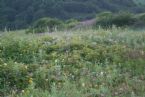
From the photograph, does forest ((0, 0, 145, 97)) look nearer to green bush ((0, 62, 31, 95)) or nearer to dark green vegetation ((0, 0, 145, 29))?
green bush ((0, 62, 31, 95))

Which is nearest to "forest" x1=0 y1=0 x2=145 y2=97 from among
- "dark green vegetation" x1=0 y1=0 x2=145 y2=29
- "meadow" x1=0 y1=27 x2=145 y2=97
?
"meadow" x1=0 y1=27 x2=145 y2=97

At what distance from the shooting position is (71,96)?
27.6 feet

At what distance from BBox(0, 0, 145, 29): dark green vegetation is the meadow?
33295 mm

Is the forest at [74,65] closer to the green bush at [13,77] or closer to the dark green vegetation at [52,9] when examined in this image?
the green bush at [13,77]

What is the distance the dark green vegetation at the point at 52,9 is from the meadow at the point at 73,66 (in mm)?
33295

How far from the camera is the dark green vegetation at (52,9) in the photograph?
51.0 metres

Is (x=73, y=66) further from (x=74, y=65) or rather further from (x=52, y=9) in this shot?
(x=52, y=9)

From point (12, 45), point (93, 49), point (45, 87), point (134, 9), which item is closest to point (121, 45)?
point (93, 49)

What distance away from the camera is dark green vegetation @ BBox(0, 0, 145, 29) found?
51.0 meters

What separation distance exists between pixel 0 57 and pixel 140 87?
143 inches

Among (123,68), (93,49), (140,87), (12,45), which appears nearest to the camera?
(140,87)

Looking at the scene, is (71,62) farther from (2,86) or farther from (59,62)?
(2,86)

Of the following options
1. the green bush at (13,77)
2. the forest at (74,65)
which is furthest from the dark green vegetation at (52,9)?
the green bush at (13,77)

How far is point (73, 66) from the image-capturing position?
1072 centimetres
